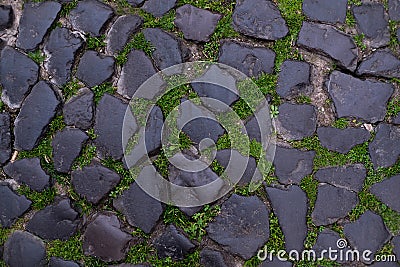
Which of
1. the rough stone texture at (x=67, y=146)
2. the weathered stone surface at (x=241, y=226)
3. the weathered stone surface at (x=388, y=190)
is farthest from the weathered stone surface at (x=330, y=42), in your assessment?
the rough stone texture at (x=67, y=146)

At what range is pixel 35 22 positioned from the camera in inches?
130

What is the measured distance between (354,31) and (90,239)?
1871 millimetres

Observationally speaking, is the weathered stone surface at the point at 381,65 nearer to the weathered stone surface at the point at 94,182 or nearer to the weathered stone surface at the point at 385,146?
the weathered stone surface at the point at 385,146

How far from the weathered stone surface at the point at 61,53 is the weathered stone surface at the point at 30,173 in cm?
47

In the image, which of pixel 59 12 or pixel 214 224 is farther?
pixel 59 12

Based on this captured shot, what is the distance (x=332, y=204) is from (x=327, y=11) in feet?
3.59

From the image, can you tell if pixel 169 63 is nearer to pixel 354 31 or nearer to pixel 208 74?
pixel 208 74

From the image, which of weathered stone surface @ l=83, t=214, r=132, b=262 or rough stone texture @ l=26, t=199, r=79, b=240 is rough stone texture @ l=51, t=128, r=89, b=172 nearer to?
rough stone texture @ l=26, t=199, r=79, b=240

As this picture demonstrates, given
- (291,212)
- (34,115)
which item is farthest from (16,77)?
(291,212)

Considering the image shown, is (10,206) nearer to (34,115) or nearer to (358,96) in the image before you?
(34,115)

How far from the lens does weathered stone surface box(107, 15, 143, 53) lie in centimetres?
326

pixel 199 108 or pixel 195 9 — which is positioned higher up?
pixel 195 9

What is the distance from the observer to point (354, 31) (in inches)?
128

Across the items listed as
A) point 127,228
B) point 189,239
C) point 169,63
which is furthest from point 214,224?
point 169,63
